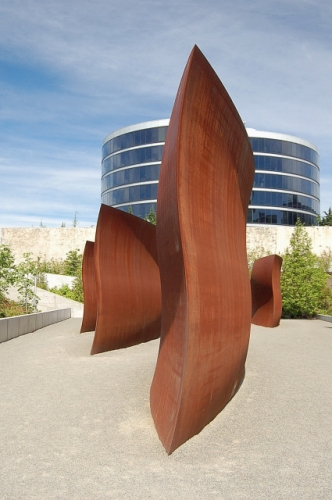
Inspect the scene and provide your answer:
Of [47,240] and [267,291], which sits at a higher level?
[47,240]

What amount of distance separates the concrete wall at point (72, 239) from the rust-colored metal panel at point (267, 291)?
2099 cm

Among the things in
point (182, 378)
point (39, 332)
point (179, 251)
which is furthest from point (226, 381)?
point (39, 332)

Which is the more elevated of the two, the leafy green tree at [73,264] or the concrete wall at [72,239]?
the concrete wall at [72,239]

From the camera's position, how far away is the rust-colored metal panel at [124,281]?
40.7ft

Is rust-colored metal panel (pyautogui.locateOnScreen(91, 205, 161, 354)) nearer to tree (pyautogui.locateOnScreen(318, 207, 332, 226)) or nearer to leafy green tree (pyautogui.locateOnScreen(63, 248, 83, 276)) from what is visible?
leafy green tree (pyautogui.locateOnScreen(63, 248, 83, 276))

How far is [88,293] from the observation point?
17.5 meters

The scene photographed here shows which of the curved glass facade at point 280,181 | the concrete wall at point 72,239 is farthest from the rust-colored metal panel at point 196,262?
the curved glass facade at point 280,181

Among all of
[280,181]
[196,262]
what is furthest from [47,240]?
[196,262]

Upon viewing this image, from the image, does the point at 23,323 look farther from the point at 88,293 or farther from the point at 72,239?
the point at 72,239

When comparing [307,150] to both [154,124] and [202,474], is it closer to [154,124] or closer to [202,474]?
[154,124]

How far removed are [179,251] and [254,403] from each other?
2.78 meters

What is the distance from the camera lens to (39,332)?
17.5 metres

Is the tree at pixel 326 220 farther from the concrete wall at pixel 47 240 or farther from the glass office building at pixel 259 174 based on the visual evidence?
the concrete wall at pixel 47 240

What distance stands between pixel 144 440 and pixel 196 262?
2000 mm
